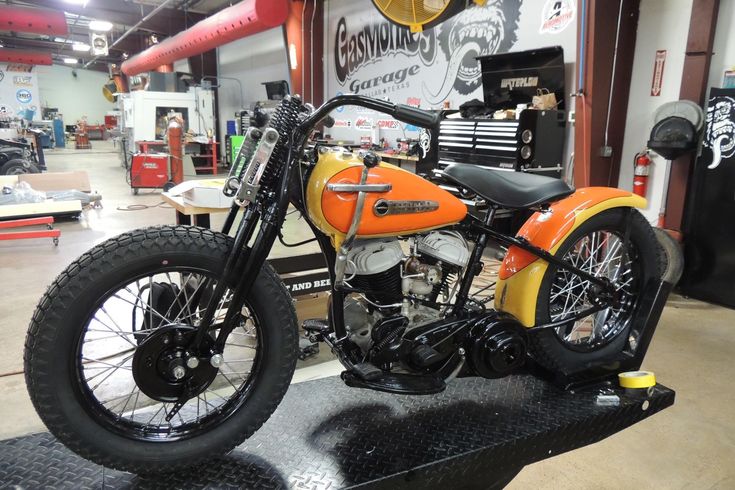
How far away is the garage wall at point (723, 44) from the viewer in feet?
11.5

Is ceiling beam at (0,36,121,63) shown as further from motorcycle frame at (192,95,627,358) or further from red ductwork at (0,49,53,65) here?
motorcycle frame at (192,95,627,358)

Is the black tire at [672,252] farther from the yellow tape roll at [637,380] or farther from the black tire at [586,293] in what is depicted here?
the yellow tape roll at [637,380]

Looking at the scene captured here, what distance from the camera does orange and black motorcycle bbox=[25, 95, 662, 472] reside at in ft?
3.69

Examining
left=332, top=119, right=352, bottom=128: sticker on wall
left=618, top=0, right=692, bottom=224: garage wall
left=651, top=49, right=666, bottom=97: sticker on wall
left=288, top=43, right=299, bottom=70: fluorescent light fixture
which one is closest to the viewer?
left=618, top=0, right=692, bottom=224: garage wall

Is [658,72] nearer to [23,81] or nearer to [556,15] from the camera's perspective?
[556,15]

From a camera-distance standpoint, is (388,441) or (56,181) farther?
(56,181)

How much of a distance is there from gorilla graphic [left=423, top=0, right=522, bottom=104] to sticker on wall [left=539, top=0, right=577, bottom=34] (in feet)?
1.15

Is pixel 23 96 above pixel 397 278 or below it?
above

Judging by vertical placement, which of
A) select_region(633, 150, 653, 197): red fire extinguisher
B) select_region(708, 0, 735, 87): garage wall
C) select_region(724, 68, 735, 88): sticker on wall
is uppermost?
select_region(708, 0, 735, 87): garage wall

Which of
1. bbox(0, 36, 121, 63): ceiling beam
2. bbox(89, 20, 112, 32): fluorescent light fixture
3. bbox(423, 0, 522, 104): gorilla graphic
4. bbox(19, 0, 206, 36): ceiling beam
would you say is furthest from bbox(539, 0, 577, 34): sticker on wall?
bbox(0, 36, 121, 63): ceiling beam

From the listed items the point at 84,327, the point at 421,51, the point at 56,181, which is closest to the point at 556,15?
the point at 421,51

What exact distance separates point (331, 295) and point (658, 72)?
3780 millimetres

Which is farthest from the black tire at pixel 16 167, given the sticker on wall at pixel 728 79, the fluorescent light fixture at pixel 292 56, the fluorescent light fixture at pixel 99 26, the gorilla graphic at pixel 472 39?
the sticker on wall at pixel 728 79

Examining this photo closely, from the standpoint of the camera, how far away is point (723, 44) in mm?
3561
